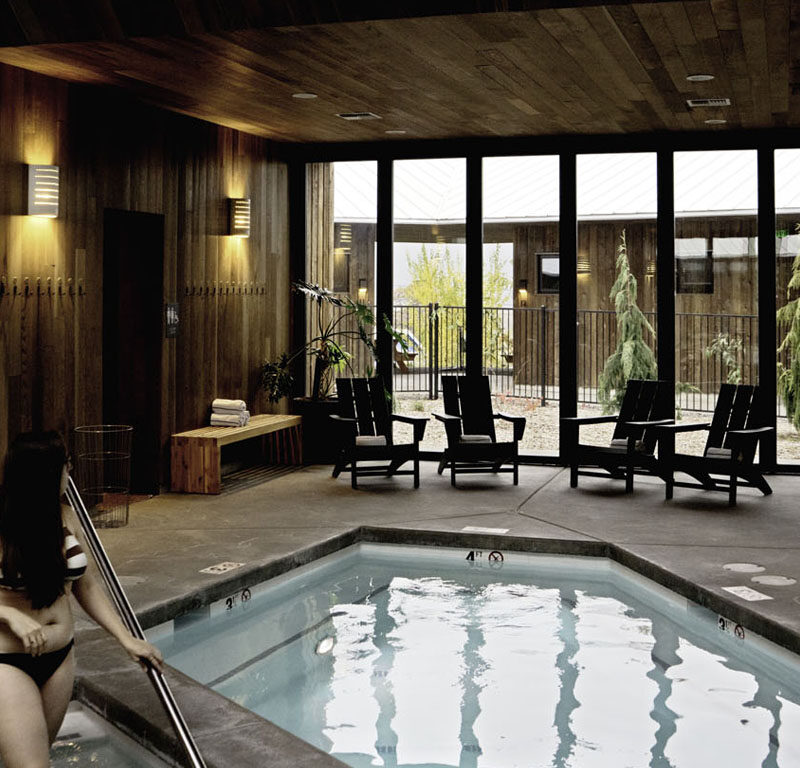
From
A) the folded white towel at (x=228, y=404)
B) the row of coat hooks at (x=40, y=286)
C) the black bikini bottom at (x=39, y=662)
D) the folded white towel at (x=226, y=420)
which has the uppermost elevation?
the row of coat hooks at (x=40, y=286)

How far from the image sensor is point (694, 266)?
9.75 metres

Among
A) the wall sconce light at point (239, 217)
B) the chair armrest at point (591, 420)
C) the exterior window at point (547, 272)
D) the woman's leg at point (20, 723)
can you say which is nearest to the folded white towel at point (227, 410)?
the wall sconce light at point (239, 217)

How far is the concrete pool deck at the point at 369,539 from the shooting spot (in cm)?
399

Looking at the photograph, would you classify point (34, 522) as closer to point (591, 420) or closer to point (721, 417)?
point (591, 420)

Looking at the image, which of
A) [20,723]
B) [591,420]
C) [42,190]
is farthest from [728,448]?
[20,723]

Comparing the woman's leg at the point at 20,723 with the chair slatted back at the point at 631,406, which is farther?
the chair slatted back at the point at 631,406

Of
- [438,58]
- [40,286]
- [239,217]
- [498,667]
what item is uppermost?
[438,58]

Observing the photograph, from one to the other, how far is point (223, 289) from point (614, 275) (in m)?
3.54

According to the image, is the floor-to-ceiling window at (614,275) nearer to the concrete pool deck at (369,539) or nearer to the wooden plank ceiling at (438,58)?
the concrete pool deck at (369,539)

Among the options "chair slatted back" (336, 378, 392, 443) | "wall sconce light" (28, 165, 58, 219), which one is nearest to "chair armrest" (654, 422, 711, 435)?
"chair slatted back" (336, 378, 392, 443)

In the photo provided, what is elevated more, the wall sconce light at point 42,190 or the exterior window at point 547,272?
the wall sconce light at point 42,190

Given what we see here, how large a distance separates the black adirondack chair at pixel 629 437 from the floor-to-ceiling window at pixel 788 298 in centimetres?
120

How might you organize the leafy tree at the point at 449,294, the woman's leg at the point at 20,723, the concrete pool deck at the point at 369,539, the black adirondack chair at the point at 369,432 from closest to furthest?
the woman's leg at the point at 20,723 < the concrete pool deck at the point at 369,539 < the black adirondack chair at the point at 369,432 < the leafy tree at the point at 449,294

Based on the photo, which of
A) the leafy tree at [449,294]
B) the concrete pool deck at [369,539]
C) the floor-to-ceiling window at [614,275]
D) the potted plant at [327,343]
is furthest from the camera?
the leafy tree at [449,294]
